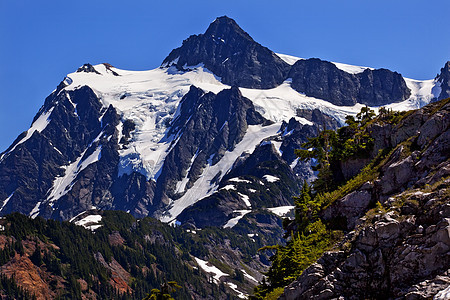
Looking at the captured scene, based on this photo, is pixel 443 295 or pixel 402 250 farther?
pixel 402 250

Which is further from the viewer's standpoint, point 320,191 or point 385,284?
point 320,191

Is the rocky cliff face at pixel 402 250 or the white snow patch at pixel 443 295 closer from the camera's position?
the white snow patch at pixel 443 295

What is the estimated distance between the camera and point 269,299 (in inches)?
2052

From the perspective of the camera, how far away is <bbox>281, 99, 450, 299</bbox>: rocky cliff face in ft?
104

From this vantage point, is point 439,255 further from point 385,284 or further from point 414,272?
point 385,284

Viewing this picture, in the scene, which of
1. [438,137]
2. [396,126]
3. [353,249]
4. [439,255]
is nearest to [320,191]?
[396,126]

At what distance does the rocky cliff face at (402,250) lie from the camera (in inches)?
1252

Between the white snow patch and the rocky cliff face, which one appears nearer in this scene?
the white snow patch

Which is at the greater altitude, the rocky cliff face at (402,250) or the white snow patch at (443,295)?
the rocky cliff face at (402,250)

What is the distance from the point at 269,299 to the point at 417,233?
2164 centimetres

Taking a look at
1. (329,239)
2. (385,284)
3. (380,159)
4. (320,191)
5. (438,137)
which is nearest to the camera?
(385,284)

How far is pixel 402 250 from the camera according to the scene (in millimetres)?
33469

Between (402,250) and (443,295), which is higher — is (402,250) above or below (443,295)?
above

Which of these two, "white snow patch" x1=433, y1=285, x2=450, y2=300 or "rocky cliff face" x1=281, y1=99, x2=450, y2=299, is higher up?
"rocky cliff face" x1=281, y1=99, x2=450, y2=299
